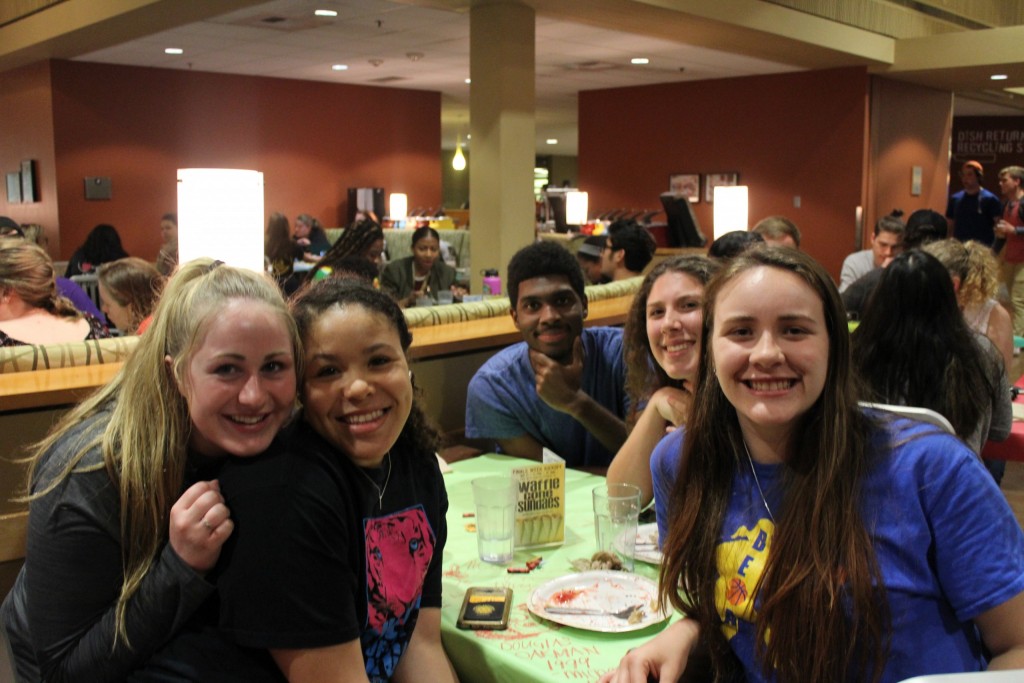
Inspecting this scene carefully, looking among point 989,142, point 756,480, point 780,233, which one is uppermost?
point 989,142

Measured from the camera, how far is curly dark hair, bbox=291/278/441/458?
1543 mm

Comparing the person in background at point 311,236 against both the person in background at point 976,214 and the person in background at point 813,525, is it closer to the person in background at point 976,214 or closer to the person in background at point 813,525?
the person in background at point 976,214

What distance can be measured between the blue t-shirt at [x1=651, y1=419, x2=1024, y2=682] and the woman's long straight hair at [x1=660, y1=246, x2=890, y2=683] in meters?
0.03

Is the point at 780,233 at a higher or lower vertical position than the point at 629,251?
higher

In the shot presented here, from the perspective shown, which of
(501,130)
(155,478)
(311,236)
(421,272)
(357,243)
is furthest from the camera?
(311,236)

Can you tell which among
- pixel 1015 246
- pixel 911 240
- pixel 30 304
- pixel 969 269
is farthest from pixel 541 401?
pixel 1015 246

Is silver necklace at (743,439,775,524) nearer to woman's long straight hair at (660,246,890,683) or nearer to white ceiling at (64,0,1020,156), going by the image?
woman's long straight hair at (660,246,890,683)

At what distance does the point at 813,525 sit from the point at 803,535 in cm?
2

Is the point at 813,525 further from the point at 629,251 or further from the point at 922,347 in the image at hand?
the point at 629,251

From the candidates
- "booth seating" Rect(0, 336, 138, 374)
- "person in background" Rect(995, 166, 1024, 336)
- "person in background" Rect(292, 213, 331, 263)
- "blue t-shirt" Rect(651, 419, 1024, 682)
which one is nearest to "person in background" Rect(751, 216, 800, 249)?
"person in background" Rect(995, 166, 1024, 336)

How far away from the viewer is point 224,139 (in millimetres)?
10938

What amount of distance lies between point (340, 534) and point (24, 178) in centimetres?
1019

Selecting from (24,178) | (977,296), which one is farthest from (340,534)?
(24,178)

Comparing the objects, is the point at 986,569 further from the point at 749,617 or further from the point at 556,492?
the point at 556,492
